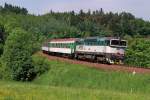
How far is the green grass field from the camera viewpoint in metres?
31.4

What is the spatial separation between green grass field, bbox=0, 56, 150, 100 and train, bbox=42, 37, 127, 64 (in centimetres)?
356

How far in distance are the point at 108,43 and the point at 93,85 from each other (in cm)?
1048

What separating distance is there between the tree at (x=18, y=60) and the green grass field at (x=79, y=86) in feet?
9.55

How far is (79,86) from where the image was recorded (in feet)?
180

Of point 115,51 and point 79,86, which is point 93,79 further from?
point 115,51

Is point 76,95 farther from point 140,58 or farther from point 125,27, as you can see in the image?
point 125,27

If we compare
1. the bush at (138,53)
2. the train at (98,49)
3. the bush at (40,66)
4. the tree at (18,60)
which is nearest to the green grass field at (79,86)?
the bush at (40,66)

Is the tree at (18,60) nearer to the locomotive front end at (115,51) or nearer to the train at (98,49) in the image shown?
the train at (98,49)

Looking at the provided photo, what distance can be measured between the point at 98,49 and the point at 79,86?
1200 cm

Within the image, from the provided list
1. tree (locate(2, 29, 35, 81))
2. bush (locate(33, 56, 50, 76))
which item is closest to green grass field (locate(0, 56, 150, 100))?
bush (locate(33, 56, 50, 76))

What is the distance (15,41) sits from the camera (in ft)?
280

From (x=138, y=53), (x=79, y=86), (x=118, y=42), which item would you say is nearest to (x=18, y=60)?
(x=118, y=42)

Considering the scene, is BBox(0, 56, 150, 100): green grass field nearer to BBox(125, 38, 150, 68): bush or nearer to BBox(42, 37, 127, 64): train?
BBox(42, 37, 127, 64): train

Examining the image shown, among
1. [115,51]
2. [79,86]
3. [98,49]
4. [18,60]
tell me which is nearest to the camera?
[79,86]
